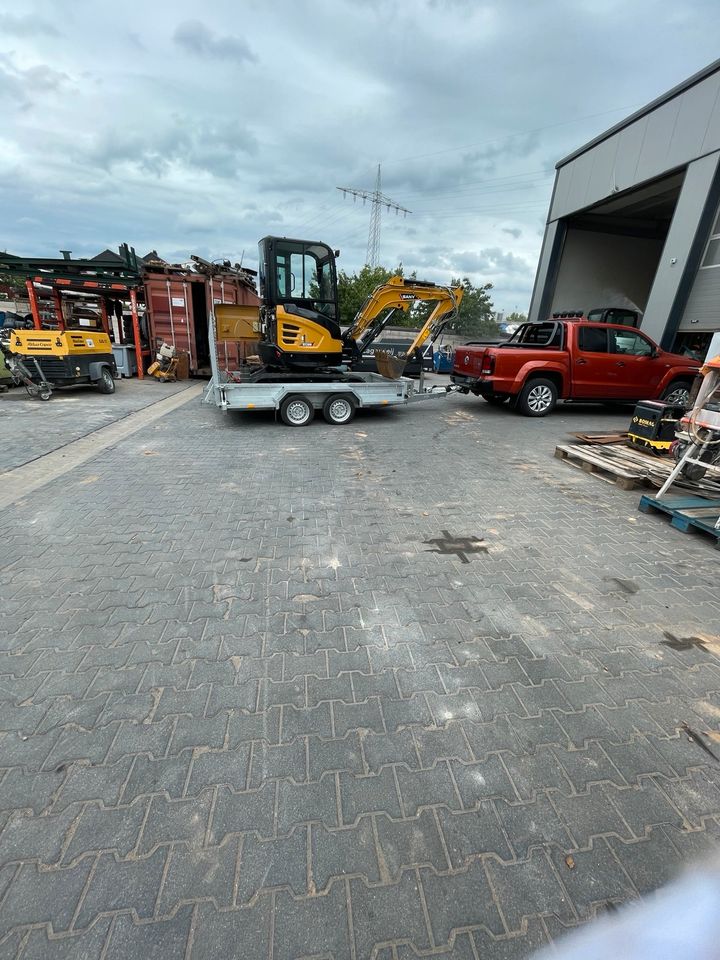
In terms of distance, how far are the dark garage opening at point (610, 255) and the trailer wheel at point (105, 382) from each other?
16.5m

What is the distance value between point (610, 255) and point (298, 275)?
50.7 feet

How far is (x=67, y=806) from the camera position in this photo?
5.85ft

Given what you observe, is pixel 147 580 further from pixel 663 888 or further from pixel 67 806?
pixel 663 888

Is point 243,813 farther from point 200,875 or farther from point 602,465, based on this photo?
point 602,465

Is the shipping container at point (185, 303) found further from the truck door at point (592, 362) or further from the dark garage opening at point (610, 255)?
the dark garage opening at point (610, 255)

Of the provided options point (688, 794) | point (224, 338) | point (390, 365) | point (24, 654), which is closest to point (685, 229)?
point (390, 365)

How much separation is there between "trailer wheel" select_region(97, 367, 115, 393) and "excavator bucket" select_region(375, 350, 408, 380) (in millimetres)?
7784

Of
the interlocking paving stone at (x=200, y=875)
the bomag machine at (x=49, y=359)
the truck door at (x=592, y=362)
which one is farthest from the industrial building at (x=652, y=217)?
the bomag machine at (x=49, y=359)

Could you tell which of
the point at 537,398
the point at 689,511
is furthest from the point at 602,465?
the point at 537,398

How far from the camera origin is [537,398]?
987 cm

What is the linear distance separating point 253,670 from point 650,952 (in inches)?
77.9

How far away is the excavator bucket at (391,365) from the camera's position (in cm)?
935

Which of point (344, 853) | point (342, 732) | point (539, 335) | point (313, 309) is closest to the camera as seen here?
point (344, 853)

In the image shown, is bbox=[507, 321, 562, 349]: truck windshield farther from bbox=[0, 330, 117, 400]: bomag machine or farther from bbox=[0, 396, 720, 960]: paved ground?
bbox=[0, 330, 117, 400]: bomag machine
